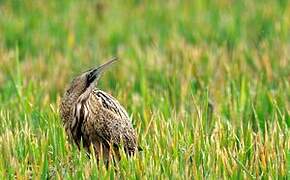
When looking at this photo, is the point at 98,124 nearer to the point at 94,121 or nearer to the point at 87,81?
the point at 94,121

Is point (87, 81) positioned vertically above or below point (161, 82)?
above

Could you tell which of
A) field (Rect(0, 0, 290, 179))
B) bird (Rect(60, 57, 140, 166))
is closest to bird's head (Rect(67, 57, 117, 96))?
bird (Rect(60, 57, 140, 166))

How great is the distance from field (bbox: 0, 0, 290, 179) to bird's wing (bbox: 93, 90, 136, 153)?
104mm

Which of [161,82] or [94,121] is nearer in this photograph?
[94,121]

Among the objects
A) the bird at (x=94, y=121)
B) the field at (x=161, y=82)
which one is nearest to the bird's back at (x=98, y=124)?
the bird at (x=94, y=121)

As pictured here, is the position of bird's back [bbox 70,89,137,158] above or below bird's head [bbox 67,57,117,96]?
below

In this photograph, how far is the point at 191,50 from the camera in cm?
830

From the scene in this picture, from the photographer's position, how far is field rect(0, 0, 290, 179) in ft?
16.0

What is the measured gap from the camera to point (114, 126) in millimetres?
4953

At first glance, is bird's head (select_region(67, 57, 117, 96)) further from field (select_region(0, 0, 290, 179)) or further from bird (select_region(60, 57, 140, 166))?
field (select_region(0, 0, 290, 179))

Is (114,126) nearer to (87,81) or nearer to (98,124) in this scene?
(98,124)

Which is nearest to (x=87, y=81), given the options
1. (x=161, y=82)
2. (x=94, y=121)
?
(x=94, y=121)

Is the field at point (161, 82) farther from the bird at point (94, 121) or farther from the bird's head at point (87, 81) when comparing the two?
the bird's head at point (87, 81)

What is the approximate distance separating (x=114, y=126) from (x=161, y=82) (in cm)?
259
